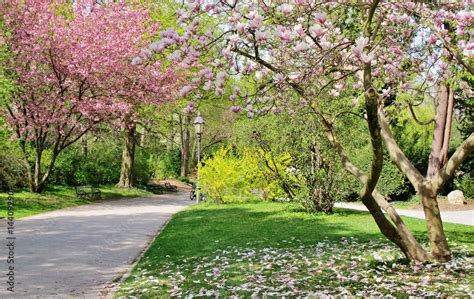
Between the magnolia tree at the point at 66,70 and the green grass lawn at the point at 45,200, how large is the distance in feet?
3.60

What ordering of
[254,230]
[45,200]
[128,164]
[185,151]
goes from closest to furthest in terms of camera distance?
1. [254,230]
2. [45,200]
3. [128,164]
4. [185,151]

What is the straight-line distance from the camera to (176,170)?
45.3 meters

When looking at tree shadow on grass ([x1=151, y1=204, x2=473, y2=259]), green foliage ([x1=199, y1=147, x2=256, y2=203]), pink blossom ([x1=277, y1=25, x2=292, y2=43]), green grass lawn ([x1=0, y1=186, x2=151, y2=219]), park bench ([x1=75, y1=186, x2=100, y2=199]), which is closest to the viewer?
pink blossom ([x1=277, y1=25, x2=292, y2=43])

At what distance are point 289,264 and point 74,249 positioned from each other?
15.7ft

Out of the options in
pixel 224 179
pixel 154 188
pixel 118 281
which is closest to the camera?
pixel 118 281

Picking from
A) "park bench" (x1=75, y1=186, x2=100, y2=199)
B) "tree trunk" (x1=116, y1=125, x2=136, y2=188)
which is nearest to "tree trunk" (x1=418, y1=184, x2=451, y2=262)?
"park bench" (x1=75, y1=186, x2=100, y2=199)

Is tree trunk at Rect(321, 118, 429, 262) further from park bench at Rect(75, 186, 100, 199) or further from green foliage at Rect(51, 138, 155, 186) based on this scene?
green foliage at Rect(51, 138, 155, 186)

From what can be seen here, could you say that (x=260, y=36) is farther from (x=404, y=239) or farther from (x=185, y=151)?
(x=185, y=151)

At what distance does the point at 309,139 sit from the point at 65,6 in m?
15.8

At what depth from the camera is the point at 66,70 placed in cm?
2195

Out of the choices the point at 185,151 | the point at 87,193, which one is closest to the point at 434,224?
the point at 87,193

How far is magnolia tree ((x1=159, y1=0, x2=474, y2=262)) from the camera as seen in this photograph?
5.26 metres

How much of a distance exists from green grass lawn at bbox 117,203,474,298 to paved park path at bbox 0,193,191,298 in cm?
57

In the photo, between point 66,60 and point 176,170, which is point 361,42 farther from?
point 176,170
